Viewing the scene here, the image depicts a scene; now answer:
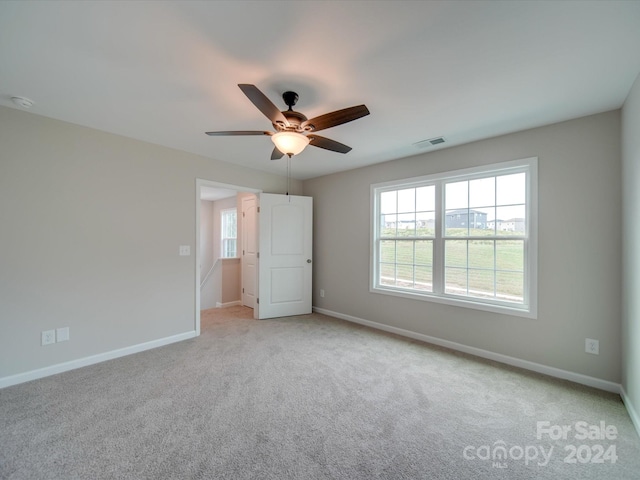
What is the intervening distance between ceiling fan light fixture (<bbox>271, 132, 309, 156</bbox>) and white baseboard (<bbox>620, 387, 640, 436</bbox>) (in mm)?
3113

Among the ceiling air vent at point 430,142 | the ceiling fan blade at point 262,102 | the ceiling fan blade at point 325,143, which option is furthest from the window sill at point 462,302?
the ceiling fan blade at point 262,102

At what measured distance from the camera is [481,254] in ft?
10.3

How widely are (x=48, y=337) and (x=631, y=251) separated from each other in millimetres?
5146

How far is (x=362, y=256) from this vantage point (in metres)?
4.25

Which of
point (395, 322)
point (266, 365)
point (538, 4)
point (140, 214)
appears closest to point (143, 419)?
point (266, 365)

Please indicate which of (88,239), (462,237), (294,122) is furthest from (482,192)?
(88,239)

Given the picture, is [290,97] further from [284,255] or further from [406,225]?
[284,255]

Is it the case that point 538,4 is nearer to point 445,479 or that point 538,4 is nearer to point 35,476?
point 445,479

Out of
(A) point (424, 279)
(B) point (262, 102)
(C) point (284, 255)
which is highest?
(B) point (262, 102)

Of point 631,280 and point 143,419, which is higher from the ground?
point 631,280

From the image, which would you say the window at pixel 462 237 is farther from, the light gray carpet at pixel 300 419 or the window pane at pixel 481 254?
the light gray carpet at pixel 300 419

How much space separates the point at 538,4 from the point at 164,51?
2108 mm

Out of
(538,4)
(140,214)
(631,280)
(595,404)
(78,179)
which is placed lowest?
(595,404)

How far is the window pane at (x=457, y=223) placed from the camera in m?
3.27
